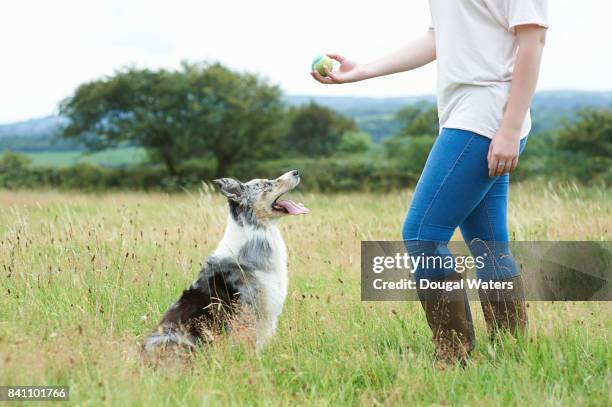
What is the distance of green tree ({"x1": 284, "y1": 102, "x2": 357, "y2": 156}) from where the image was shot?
125ft

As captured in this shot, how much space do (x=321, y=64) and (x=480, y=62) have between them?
1330 millimetres

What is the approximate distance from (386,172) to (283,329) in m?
20.1

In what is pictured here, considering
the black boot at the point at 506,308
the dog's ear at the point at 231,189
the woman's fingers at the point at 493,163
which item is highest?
the woman's fingers at the point at 493,163

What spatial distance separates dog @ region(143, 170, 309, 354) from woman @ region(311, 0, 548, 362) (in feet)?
3.96

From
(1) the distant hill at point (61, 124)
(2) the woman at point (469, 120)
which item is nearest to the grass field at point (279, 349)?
(2) the woman at point (469, 120)

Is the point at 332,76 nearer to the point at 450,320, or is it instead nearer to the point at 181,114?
the point at 450,320

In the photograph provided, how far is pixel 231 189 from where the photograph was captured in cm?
455

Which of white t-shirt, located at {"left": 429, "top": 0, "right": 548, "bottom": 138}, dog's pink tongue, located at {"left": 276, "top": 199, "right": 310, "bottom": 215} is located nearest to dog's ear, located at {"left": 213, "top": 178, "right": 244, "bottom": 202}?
dog's pink tongue, located at {"left": 276, "top": 199, "right": 310, "bottom": 215}

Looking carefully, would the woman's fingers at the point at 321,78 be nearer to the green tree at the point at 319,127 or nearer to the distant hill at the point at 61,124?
the distant hill at the point at 61,124

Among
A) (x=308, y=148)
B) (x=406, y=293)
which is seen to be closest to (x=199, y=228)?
(x=406, y=293)

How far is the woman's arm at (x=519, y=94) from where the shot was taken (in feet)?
10.2

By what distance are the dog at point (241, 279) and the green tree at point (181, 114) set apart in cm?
2114

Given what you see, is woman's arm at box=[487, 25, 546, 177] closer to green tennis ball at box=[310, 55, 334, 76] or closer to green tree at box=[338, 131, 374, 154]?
green tennis ball at box=[310, 55, 334, 76]

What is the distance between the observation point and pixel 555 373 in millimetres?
3586
